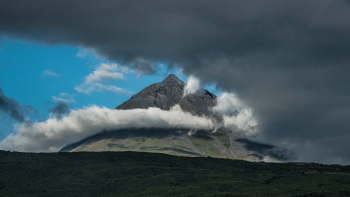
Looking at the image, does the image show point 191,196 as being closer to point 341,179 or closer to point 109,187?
point 109,187

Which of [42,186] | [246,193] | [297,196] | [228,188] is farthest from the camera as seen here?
[42,186]

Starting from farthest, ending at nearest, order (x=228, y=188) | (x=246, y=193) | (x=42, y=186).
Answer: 1. (x=42, y=186)
2. (x=228, y=188)
3. (x=246, y=193)

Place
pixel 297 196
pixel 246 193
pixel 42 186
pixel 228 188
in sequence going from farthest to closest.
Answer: pixel 42 186, pixel 228 188, pixel 246 193, pixel 297 196

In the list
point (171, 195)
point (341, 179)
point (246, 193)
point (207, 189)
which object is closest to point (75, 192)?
point (171, 195)

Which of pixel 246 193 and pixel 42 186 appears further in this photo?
pixel 42 186

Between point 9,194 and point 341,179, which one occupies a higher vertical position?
point 341,179

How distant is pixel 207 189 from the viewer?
604ft

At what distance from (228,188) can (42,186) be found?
9623cm

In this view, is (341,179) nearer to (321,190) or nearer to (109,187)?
(321,190)

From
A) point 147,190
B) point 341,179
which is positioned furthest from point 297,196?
point 147,190

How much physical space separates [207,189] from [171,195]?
63.3 feet

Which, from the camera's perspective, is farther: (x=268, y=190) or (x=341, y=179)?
(x=341, y=179)

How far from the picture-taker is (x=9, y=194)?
184m

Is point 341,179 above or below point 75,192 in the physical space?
above
